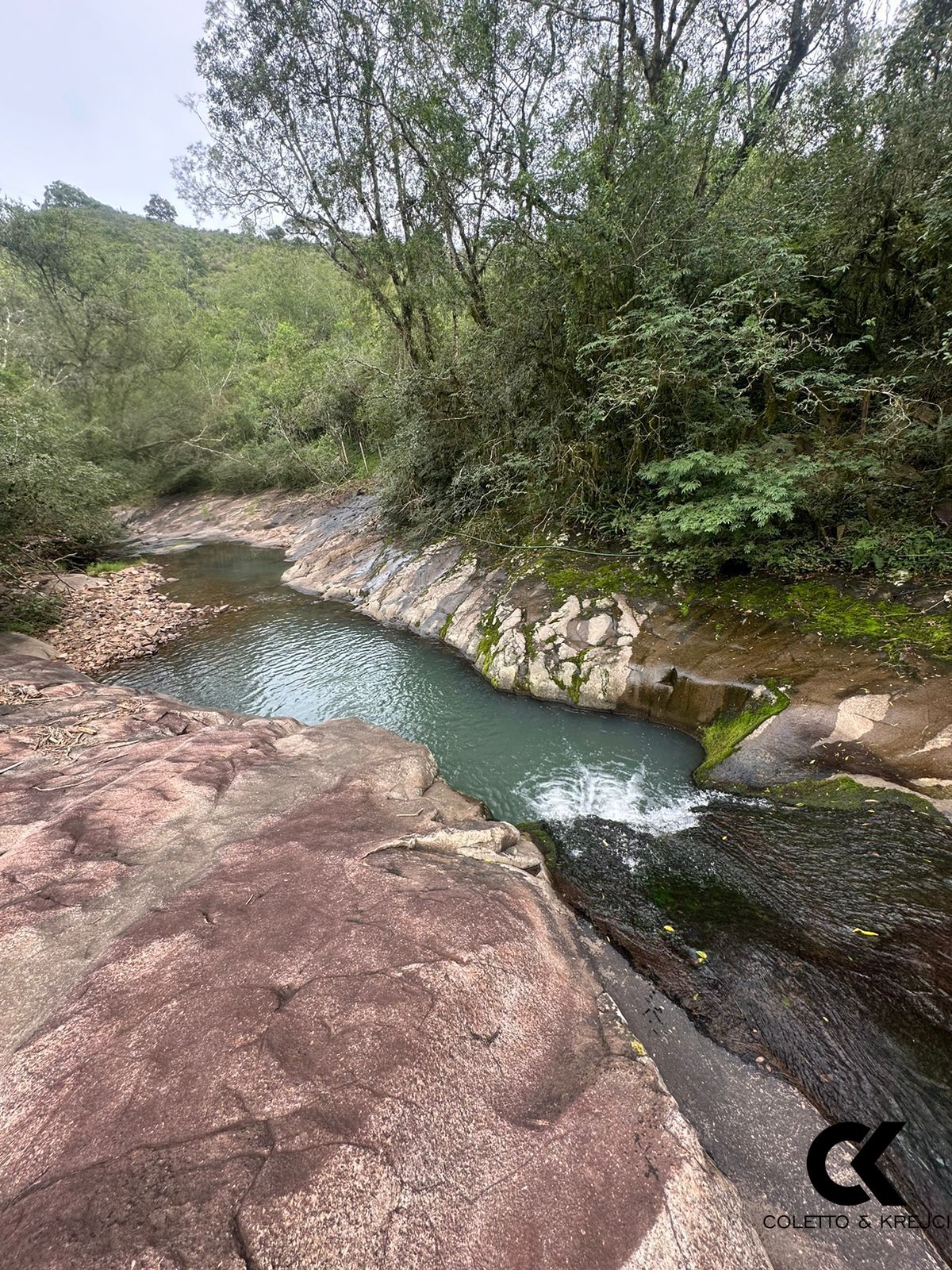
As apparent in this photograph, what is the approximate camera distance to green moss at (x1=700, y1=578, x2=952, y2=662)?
5.50m

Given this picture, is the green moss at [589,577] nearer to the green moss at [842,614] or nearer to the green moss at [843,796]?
the green moss at [842,614]

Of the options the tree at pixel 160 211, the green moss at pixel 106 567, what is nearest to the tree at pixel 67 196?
the tree at pixel 160 211

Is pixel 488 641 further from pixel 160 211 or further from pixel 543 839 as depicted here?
pixel 160 211

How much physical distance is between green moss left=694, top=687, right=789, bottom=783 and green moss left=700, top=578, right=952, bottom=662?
3.72 feet

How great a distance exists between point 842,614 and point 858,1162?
5457 millimetres

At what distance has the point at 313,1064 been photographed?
221 cm

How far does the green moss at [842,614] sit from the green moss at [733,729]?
1.13 metres

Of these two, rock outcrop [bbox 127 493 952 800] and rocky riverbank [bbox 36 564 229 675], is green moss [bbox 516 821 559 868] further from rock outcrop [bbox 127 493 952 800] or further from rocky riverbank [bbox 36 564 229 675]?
rocky riverbank [bbox 36 564 229 675]

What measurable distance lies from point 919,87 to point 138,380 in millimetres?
28553

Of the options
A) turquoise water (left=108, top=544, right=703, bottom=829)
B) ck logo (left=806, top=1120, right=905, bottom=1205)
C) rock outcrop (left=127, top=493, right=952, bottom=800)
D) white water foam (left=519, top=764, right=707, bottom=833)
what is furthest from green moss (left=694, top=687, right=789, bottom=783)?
ck logo (left=806, top=1120, right=905, bottom=1205)

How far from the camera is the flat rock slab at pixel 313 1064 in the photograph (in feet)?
5.61

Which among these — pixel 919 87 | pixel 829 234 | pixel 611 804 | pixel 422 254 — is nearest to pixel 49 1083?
pixel 611 804

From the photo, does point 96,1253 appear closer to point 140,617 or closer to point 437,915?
point 437,915

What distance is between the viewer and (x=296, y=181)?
1418 cm
